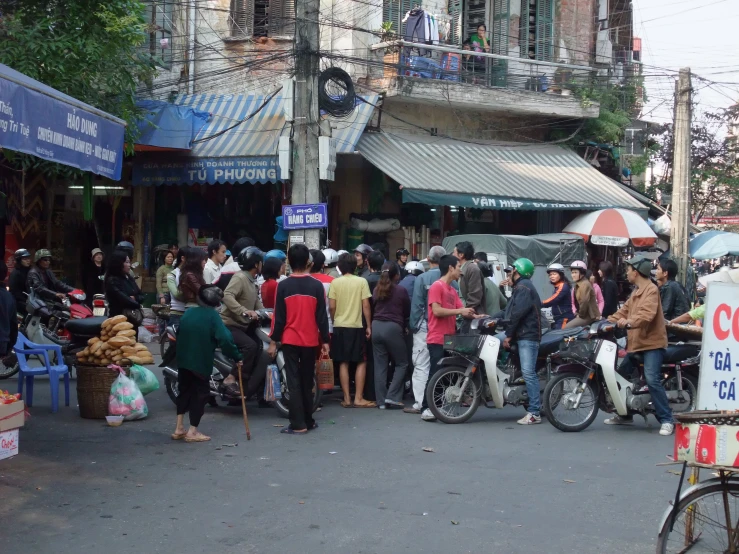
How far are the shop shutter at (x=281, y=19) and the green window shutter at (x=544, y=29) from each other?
6624 millimetres

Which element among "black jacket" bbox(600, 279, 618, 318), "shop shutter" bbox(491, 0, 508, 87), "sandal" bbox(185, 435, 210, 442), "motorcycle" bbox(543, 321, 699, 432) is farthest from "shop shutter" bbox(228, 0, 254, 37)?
"sandal" bbox(185, 435, 210, 442)

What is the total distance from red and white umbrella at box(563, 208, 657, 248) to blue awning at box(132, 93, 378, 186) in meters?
5.59

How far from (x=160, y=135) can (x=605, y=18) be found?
13257 mm

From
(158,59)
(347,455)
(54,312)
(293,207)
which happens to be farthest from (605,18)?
(347,455)

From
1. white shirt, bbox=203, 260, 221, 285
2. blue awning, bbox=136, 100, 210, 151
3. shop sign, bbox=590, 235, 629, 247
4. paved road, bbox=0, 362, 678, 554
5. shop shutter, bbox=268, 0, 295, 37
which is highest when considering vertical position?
shop shutter, bbox=268, 0, 295, 37

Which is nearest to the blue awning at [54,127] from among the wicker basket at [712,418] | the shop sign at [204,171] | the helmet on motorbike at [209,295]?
the helmet on motorbike at [209,295]

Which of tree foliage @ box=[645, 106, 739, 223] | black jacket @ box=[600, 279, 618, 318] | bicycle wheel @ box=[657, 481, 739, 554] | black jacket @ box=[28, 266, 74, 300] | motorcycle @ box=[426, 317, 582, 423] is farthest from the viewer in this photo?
tree foliage @ box=[645, 106, 739, 223]

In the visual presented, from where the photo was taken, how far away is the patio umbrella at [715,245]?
22812mm

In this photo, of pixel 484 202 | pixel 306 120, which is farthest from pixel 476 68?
pixel 306 120

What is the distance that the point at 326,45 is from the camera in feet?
64.3

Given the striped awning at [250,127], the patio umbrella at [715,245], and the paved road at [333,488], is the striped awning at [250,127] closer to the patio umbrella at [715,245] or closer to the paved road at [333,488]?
the paved road at [333,488]

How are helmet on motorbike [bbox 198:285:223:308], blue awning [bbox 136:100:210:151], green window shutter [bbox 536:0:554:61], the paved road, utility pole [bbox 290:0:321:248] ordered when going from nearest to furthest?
1. the paved road
2. helmet on motorbike [bbox 198:285:223:308]
3. utility pole [bbox 290:0:321:248]
4. blue awning [bbox 136:100:210:151]
5. green window shutter [bbox 536:0:554:61]

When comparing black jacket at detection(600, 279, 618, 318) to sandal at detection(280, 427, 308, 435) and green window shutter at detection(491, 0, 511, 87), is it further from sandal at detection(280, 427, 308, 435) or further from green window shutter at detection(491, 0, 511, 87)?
green window shutter at detection(491, 0, 511, 87)

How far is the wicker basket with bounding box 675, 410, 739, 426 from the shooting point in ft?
13.8
